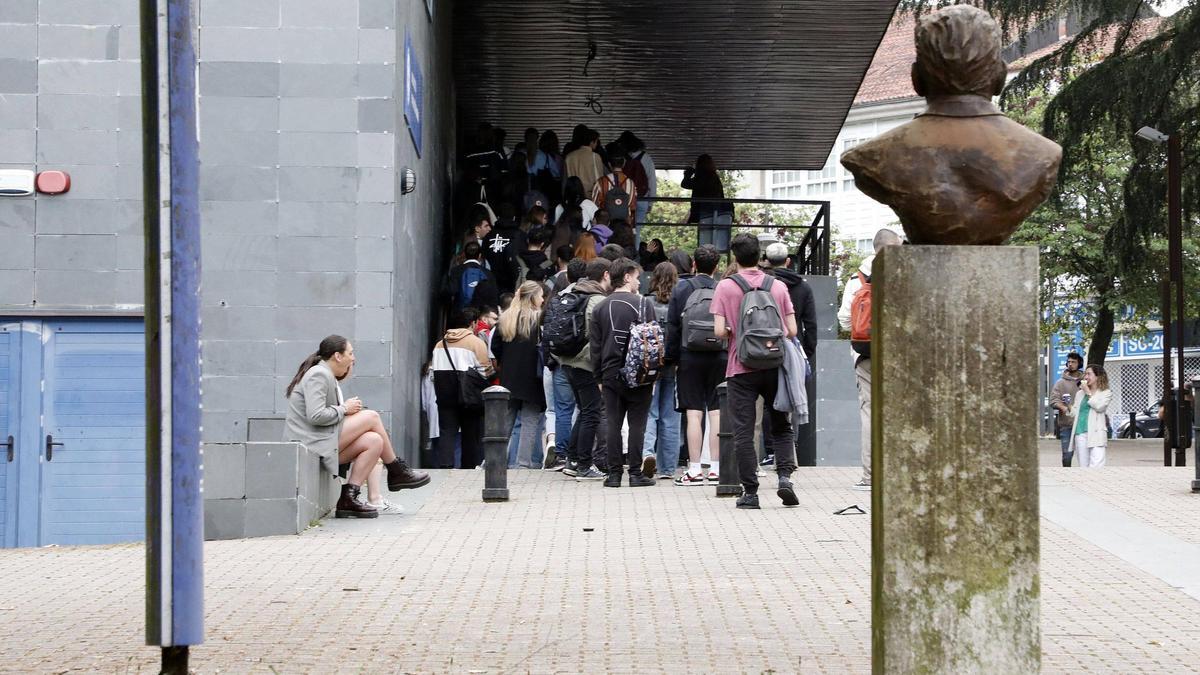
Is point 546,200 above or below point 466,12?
below

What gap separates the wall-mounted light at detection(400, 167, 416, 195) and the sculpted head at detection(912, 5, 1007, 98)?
34.0 ft

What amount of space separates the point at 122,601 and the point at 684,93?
20.9 meters

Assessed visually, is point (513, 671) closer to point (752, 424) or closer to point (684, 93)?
point (752, 424)

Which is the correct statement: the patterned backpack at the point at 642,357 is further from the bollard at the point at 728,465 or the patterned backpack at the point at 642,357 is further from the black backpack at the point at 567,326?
the black backpack at the point at 567,326

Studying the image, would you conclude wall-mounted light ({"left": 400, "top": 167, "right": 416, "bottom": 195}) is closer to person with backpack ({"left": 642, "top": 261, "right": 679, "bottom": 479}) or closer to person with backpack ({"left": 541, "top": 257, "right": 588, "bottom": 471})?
person with backpack ({"left": 541, "top": 257, "right": 588, "bottom": 471})

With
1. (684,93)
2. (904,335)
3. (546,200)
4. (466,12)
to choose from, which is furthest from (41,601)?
(684,93)

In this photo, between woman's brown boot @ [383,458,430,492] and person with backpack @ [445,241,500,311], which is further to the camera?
person with backpack @ [445,241,500,311]

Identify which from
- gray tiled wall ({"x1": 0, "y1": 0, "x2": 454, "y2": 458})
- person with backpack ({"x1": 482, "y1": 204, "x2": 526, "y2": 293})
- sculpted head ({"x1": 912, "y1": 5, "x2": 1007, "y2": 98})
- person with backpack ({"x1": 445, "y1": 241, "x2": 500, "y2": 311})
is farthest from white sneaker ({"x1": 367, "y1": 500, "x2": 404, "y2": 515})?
sculpted head ({"x1": 912, "y1": 5, "x2": 1007, "y2": 98})

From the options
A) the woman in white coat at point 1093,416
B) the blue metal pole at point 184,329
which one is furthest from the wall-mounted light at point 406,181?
the woman in white coat at point 1093,416

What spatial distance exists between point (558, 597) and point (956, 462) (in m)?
2.98

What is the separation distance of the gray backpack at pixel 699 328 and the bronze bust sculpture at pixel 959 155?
7.13 meters

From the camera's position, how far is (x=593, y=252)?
17609mm

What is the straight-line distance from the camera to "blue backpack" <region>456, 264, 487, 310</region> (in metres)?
18.4

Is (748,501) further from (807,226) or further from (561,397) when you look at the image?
(807,226)
